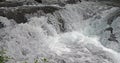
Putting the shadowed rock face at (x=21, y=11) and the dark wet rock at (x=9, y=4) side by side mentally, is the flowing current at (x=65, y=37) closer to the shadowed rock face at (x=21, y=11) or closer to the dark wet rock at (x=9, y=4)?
the shadowed rock face at (x=21, y=11)

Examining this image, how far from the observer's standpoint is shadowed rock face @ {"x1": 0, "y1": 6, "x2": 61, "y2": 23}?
9.42 meters

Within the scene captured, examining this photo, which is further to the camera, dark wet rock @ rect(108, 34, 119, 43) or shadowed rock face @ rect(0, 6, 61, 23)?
shadowed rock face @ rect(0, 6, 61, 23)

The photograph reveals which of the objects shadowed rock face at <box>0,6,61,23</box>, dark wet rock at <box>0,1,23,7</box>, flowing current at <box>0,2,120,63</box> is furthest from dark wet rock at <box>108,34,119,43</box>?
dark wet rock at <box>0,1,23,7</box>

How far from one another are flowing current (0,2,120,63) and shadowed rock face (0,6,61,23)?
0.31 m

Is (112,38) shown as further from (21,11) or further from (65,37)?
(21,11)

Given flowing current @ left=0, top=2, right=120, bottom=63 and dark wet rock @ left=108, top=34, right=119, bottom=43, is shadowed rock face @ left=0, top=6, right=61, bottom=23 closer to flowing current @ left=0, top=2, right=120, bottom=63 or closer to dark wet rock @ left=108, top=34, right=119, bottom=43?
flowing current @ left=0, top=2, right=120, bottom=63

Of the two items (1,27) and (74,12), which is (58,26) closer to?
(74,12)

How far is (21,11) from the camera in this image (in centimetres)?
1002

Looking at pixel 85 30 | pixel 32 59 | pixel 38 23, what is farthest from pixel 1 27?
pixel 85 30

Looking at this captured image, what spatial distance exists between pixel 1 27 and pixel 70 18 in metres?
3.68

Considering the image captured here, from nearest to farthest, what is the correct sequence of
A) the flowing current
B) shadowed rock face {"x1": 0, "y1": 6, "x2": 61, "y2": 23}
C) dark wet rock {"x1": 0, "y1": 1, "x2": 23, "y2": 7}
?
the flowing current < shadowed rock face {"x1": 0, "y1": 6, "x2": 61, "y2": 23} < dark wet rock {"x1": 0, "y1": 1, "x2": 23, "y2": 7}

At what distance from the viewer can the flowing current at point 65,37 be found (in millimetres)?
7430

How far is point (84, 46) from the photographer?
27.6ft

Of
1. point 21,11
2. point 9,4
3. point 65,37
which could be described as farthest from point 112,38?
point 9,4
